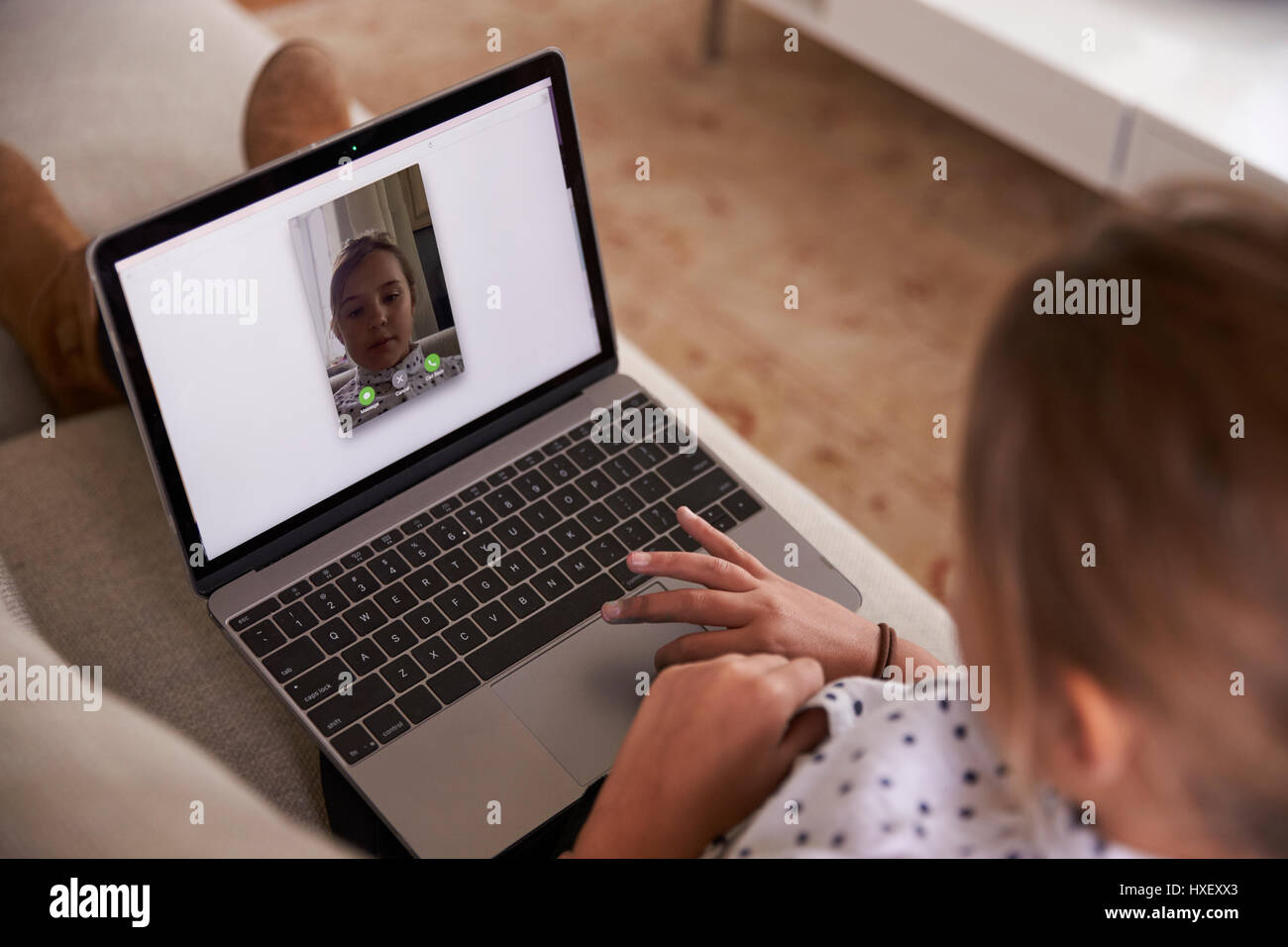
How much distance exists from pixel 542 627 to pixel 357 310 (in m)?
0.26

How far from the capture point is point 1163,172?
149cm

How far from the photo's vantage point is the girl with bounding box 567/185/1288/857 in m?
0.39

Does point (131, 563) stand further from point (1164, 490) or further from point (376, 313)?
point (1164, 490)

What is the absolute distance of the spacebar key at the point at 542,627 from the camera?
0.78 m

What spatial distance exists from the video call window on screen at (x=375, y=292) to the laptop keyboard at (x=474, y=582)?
102 mm

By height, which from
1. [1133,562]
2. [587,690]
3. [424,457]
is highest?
[1133,562]

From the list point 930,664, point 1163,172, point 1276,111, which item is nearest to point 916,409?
point 1163,172

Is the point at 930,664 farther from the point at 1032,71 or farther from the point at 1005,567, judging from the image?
the point at 1032,71

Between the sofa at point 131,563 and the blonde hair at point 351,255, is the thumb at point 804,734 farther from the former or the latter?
the blonde hair at point 351,255

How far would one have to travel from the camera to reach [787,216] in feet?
6.69

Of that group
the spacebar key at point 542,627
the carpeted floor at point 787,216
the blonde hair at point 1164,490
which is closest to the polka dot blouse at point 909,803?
the blonde hair at point 1164,490

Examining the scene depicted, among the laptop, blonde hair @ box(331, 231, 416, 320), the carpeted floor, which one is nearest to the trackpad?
the laptop

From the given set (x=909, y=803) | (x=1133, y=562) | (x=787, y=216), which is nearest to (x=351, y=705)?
(x=909, y=803)
